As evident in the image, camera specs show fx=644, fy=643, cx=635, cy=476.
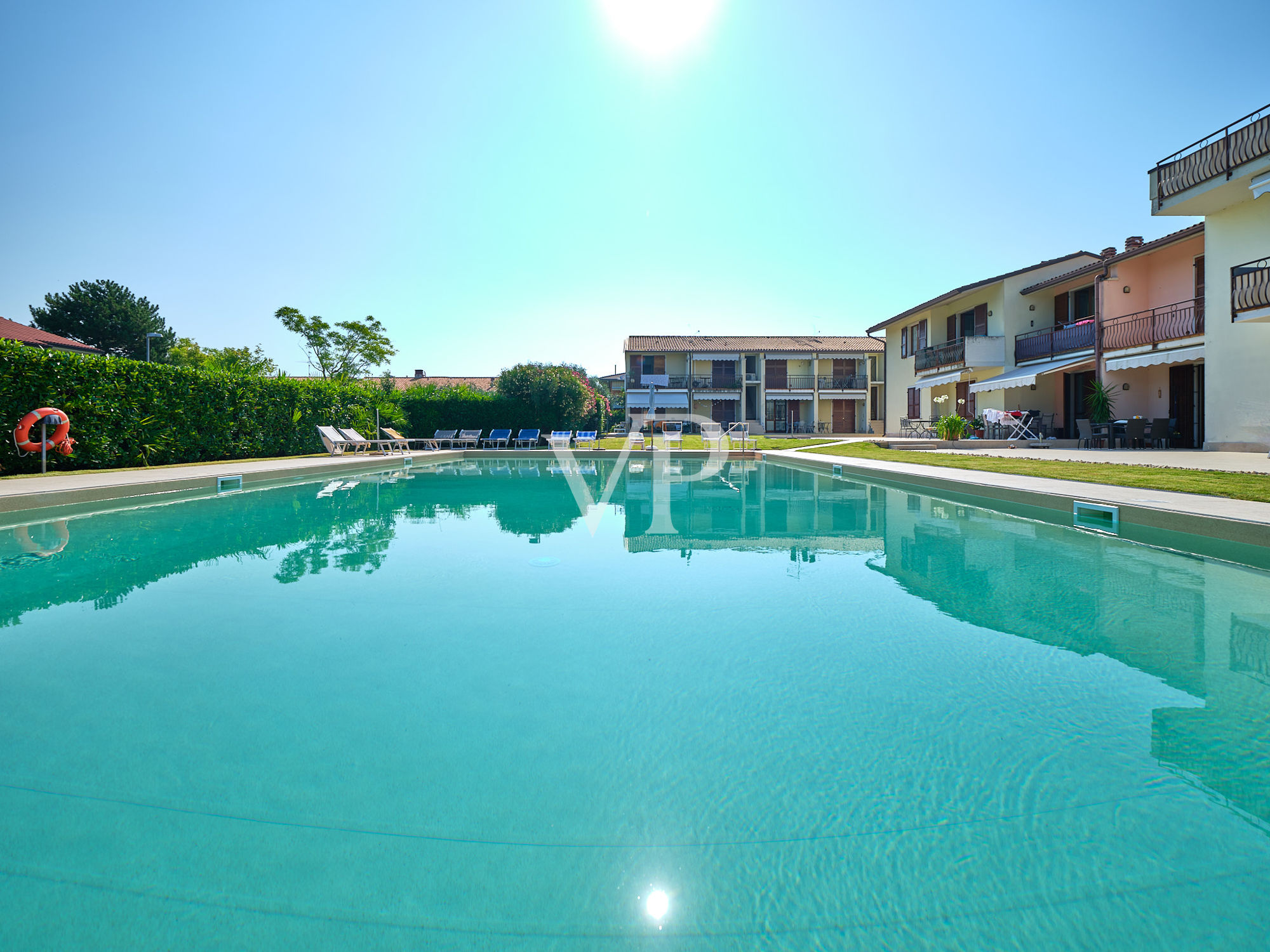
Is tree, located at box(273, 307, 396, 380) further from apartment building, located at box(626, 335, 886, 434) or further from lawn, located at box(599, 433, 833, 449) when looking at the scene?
lawn, located at box(599, 433, 833, 449)

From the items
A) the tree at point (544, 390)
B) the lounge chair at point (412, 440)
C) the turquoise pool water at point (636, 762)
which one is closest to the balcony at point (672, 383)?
the tree at point (544, 390)

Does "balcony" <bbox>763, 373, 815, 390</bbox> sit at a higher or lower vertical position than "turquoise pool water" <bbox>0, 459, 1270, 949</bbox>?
higher

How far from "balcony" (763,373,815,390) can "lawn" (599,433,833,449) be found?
11537mm

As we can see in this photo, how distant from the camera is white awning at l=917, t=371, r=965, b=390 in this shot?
24.2 meters

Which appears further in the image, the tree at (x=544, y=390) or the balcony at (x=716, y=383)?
the balcony at (x=716, y=383)

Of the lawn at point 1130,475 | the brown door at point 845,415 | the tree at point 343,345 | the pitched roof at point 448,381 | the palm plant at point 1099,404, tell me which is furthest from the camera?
the pitched roof at point 448,381

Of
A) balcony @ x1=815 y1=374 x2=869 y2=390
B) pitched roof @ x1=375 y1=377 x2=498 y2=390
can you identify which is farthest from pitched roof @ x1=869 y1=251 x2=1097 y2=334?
pitched roof @ x1=375 y1=377 x2=498 y2=390

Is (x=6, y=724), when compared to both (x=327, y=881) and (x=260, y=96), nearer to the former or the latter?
(x=327, y=881)

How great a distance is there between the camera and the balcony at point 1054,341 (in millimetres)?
20344

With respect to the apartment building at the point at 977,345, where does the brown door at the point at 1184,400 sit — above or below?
below

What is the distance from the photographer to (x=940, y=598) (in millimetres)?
4375

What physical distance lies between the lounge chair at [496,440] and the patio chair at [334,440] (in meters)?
6.21

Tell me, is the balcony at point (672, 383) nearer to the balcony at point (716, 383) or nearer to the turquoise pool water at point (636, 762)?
the balcony at point (716, 383)

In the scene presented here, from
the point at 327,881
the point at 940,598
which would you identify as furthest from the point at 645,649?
the point at 940,598
